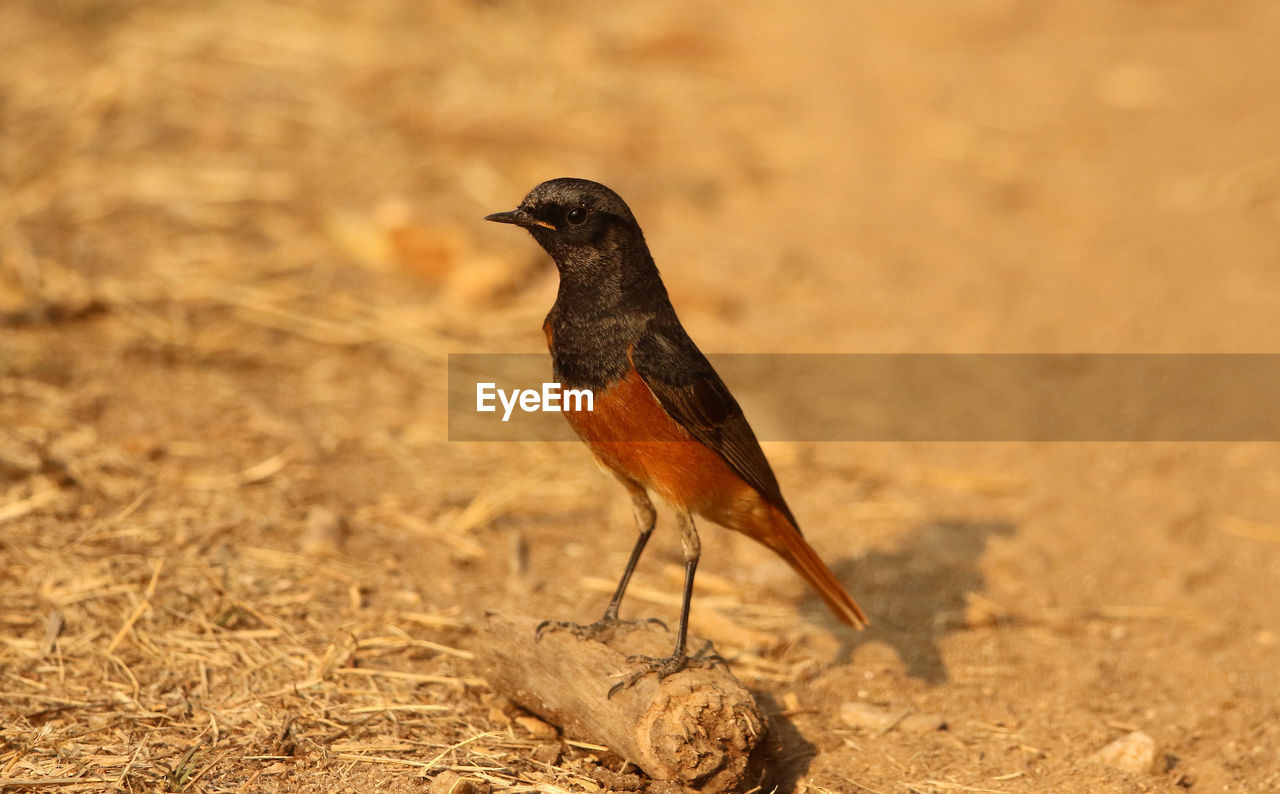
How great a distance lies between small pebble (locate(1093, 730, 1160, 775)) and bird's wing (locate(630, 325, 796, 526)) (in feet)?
5.52

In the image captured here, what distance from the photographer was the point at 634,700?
425 cm

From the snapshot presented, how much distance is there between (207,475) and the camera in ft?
20.2

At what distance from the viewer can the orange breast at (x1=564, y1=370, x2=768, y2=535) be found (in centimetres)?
455

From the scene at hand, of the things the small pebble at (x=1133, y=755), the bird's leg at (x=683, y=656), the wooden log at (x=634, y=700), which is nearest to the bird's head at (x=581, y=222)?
the bird's leg at (x=683, y=656)

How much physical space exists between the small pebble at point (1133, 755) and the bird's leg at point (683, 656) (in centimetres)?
160

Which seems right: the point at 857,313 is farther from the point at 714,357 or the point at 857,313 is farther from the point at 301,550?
the point at 301,550

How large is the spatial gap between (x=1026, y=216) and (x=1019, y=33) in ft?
14.9

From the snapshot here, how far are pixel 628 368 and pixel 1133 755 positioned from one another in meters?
2.52

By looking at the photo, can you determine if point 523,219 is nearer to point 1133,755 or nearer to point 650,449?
point 650,449

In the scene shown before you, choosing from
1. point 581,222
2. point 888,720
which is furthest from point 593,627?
point 581,222

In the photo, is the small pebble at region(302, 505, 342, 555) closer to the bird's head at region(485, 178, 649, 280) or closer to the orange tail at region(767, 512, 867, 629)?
the bird's head at region(485, 178, 649, 280)

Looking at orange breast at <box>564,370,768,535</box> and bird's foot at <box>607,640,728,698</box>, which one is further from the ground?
orange breast at <box>564,370,768,535</box>

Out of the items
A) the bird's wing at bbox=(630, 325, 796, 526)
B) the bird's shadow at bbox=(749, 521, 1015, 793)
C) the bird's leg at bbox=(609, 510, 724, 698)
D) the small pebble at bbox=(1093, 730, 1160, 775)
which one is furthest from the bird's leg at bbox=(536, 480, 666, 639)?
the small pebble at bbox=(1093, 730, 1160, 775)

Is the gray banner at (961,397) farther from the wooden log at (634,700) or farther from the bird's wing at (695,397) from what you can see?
the wooden log at (634,700)
